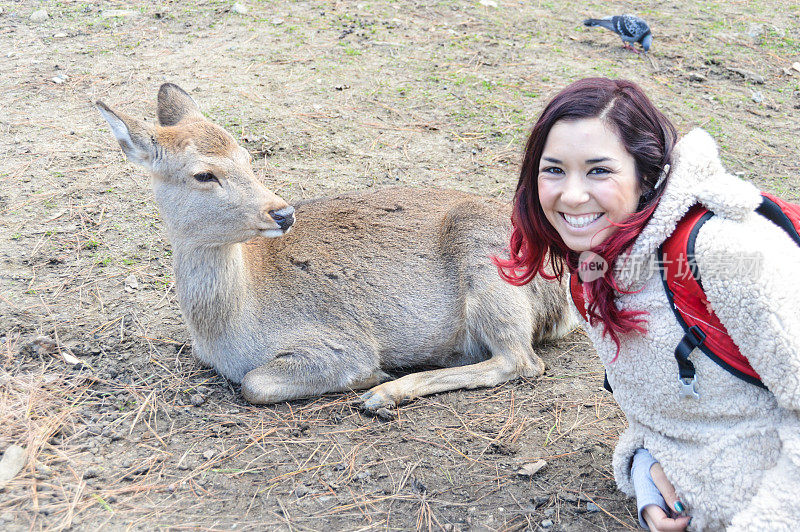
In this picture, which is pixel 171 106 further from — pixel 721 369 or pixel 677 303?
pixel 721 369

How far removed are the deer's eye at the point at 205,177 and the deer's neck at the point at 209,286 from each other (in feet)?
1.36

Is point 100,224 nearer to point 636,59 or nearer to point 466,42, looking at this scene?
point 466,42

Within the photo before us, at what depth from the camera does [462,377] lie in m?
4.55

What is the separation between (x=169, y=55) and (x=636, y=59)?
568 centimetres

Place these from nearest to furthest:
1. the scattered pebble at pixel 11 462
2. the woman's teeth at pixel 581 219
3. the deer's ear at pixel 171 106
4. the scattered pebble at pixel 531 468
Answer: the woman's teeth at pixel 581 219 < the scattered pebble at pixel 11 462 < the scattered pebble at pixel 531 468 < the deer's ear at pixel 171 106

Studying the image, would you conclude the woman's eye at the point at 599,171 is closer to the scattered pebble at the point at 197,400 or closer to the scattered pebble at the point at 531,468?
the scattered pebble at the point at 531,468

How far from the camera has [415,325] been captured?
476 centimetres

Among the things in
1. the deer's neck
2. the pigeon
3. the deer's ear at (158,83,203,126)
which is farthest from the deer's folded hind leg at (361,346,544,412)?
the pigeon

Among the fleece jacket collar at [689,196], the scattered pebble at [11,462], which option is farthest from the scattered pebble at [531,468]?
the scattered pebble at [11,462]

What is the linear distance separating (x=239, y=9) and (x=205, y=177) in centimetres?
593

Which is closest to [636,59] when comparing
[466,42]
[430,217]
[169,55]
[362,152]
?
[466,42]

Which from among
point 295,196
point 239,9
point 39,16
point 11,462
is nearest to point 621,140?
point 11,462

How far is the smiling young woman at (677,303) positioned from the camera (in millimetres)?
2375

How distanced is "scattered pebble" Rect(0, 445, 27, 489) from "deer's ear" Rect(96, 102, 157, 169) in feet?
5.65
